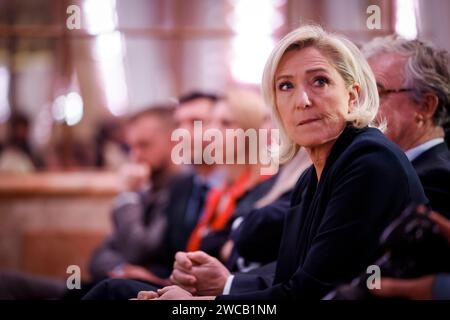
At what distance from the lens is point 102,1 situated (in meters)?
4.51

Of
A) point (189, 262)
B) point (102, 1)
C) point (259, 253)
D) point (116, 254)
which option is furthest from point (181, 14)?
point (189, 262)

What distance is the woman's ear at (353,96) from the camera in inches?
78.1

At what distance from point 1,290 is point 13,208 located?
6.70 ft

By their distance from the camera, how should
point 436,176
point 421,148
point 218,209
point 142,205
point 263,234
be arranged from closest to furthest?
point 436,176 → point 421,148 → point 263,234 → point 218,209 → point 142,205

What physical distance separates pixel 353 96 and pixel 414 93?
347 millimetres

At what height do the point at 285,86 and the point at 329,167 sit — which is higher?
the point at 285,86

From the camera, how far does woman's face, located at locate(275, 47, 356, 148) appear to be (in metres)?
1.96

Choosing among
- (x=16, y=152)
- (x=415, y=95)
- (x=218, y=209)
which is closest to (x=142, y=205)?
(x=218, y=209)

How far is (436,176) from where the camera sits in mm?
2121

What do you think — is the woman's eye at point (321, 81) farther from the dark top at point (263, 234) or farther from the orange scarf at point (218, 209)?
the orange scarf at point (218, 209)

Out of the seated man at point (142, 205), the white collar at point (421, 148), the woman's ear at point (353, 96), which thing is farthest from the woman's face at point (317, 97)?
the seated man at point (142, 205)

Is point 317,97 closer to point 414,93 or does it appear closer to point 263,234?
point 414,93

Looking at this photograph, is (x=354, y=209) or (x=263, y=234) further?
(x=263, y=234)

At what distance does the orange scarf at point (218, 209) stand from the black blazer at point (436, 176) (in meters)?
1.13
